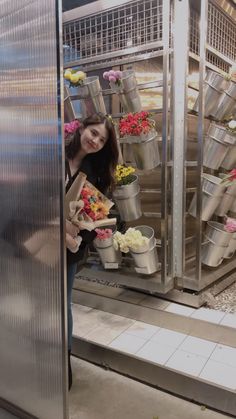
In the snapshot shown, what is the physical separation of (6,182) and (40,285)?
464 millimetres

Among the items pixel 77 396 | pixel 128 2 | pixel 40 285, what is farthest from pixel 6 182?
pixel 128 2

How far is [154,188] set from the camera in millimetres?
2928

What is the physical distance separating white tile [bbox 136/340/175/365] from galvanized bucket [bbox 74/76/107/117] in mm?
1758

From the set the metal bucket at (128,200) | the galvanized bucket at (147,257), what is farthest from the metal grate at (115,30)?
the galvanized bucket at (147,257)

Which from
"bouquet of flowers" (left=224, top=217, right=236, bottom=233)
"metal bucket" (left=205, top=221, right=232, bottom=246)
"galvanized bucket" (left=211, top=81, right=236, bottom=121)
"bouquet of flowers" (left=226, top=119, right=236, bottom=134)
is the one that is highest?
"galvanized bucket" (left=211, top=81, right=236, bottom=121)

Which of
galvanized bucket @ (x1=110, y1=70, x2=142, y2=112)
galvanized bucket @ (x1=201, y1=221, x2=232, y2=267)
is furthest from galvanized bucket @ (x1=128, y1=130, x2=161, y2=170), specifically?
galvanized bucket @ (x1=201, y1=221, x2=232, y2=267)

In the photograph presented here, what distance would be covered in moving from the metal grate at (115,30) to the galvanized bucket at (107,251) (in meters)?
1.53

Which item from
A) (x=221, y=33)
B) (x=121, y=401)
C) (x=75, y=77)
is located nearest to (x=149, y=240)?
(x=121, y=401)

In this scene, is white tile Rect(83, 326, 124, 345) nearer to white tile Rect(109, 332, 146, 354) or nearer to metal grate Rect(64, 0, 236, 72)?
white tile Rect(109, 332, 146, 354)

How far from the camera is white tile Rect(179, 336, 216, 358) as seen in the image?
7.18ft

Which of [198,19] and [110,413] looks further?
[198,19]

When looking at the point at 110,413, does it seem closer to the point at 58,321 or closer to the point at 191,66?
the point at 58,321

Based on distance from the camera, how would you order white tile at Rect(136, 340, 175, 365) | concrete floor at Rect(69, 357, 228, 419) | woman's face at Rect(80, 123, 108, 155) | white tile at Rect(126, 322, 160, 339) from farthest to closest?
1. white tile at Rect(126, 322, 160, 339)
2. white tile at Rect(136, 340, 175, 365)
3. concrete floor at Rect(69, 357, 228, 419)
4. woman's face at Rect(80, 123, 108, 155)

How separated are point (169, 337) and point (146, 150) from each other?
1330 mm
